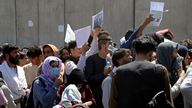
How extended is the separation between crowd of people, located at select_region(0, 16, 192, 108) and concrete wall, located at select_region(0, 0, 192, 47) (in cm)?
860

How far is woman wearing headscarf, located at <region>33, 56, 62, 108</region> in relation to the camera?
18.7ft

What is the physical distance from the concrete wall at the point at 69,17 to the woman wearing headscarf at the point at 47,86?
36.1ft

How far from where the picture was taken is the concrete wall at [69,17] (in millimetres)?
16688

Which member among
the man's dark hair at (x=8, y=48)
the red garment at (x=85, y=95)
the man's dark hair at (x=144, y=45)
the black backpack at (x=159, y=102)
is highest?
the man's dark hair at (x=144, y=45)

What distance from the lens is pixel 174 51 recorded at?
→ 5.27 m

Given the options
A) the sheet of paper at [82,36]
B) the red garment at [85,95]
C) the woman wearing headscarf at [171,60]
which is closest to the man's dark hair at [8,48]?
the sheet of paper at [82,36]

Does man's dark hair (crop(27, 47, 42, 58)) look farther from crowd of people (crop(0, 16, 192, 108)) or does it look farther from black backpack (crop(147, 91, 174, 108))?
black backpack (crop(147, 91, 174, 108))

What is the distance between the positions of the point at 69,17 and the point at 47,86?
14.8 m

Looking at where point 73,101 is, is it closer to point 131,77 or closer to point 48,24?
point 131,77

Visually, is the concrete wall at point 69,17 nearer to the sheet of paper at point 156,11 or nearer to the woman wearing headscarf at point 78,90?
the sheet of paper at point 156,11

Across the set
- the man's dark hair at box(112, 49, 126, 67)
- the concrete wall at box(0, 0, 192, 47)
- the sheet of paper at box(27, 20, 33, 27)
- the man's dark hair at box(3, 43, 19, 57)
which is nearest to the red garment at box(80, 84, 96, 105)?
the man's dark hair at box(112, 49, 126, 67)

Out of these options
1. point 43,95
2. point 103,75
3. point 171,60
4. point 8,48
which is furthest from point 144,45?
point 8,48

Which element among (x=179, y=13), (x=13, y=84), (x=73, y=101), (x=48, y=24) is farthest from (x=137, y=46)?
(x=48, y=24)

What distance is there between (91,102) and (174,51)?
1.14 metres
